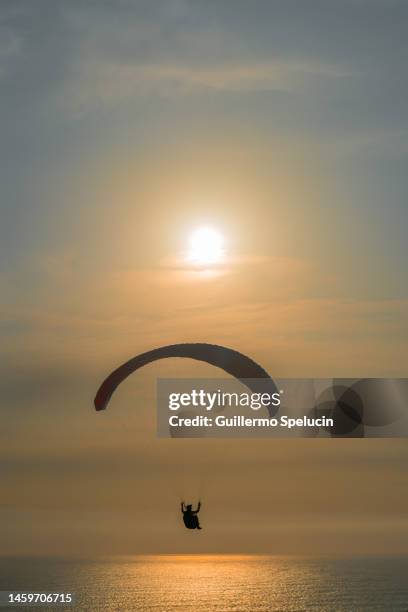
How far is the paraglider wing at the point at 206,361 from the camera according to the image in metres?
36.4

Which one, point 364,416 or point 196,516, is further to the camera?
point 364,416

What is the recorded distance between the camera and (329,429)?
1614 inches

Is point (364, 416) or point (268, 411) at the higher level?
point (364, 416)

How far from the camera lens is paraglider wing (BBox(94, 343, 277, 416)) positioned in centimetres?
3641

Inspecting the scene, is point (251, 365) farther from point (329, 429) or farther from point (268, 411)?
point (329, 429)

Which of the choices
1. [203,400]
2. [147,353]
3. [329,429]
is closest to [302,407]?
[329,429]

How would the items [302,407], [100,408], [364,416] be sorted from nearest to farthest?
1. [100,408]
2. [302,407]
3. [364,416]

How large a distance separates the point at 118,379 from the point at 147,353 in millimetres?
1744

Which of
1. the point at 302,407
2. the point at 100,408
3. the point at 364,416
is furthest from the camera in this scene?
the point at 364,416

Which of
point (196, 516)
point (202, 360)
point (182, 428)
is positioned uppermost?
point (202, 360)

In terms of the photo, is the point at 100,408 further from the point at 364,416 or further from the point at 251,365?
the point at 364,416

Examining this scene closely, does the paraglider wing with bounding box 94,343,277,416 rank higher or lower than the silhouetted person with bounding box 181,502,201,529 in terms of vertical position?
higher

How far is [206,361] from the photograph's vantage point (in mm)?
37688

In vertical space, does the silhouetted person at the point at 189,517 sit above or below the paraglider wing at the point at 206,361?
below
